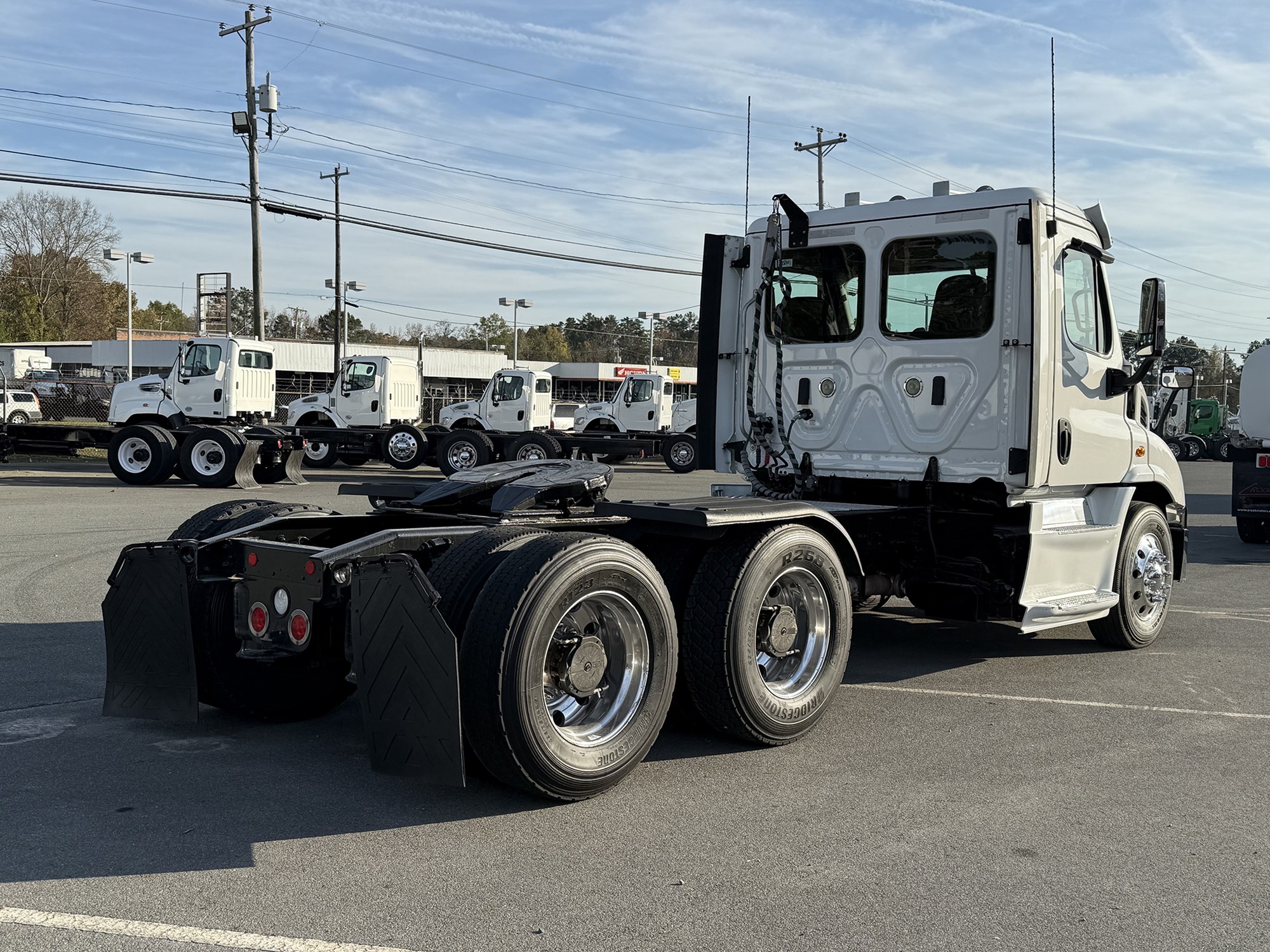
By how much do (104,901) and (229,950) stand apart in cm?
58

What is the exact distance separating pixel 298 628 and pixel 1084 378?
16.5 ft

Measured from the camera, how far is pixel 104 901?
3504 millimetres

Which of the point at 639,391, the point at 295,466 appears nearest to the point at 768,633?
the point at 295,466

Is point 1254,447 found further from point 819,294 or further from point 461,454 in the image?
point 461,454

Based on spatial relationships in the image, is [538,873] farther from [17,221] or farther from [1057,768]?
[17,221]

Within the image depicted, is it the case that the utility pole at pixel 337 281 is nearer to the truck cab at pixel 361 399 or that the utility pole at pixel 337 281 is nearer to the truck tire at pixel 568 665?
the truck cab at pixel 361 399

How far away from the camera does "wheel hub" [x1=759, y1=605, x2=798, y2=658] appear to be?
5.47m

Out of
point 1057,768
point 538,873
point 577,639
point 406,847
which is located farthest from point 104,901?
point 1057,768

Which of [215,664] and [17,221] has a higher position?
[17,221]

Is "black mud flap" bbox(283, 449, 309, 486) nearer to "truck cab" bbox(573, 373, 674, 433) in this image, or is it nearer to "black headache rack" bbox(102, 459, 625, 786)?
"truck cab" bbox(573, 373, 674, 433)

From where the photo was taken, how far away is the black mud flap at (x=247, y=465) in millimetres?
21078

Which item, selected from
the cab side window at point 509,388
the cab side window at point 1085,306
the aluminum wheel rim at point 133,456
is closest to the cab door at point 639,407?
the cab side window at point 509,388

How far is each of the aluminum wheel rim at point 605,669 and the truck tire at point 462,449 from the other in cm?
2234

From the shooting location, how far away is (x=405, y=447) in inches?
1091
